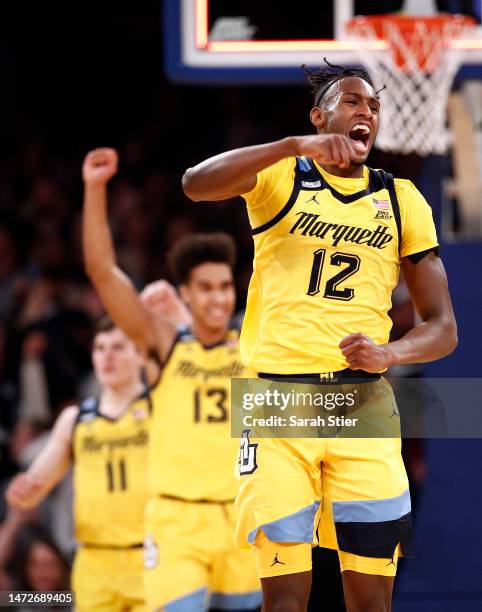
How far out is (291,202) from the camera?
13.0 feet

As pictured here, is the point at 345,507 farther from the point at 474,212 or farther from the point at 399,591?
the point at 474,212

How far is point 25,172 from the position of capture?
1096 centimetres

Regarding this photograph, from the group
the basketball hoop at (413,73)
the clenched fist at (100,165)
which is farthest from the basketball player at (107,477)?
the basketball hoop at (413,73)

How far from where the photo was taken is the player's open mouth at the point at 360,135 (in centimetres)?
398

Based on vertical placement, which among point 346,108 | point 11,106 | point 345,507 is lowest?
point 345,507

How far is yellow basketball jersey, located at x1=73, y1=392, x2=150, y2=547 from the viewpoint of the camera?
6.98 meters

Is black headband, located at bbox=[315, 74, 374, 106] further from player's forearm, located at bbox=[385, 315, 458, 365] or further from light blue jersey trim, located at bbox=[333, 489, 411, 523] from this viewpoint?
light blue jersey trim, located at bbox=[333, 489, 411, 523]

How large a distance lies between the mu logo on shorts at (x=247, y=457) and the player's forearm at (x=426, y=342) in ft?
1.79

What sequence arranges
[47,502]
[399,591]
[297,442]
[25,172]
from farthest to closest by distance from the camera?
1. [25,172]
2. [47,502]
3. [399,591]
4. [297,442]

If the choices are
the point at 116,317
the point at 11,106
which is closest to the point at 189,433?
the point at 116,317

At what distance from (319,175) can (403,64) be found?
2892 mm

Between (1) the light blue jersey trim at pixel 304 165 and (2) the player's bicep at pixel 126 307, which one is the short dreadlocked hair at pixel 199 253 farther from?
(1) the light blue jersey trim at pixel 304 165

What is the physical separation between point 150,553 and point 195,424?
2.36 feet

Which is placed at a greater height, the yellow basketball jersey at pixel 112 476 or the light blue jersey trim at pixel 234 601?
the yellow basketball jersey at pixel 112 476
